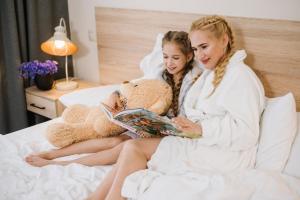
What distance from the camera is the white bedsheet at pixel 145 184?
1.32 meters

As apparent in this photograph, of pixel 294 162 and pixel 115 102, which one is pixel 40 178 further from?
pixel 294 162

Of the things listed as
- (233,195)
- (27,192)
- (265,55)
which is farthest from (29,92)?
(233,195)

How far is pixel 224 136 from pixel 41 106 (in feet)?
5.28

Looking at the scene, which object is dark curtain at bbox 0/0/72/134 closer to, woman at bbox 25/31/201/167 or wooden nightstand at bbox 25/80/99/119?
wooden nightstand at bbox 25/80/99/119

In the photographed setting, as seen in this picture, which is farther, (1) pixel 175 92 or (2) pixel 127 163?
(1) pixel 175 92

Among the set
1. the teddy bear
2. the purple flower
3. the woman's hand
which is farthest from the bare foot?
the purple flower

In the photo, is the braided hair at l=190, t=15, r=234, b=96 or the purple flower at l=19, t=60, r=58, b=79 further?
the purple flower at l=19, t=60, r=58, b=79

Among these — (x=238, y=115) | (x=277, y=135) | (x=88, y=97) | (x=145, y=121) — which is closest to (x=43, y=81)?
(x=88, y=97)

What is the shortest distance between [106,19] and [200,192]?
1697 mm

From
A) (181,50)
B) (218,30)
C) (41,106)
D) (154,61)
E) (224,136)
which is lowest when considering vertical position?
(41,106)

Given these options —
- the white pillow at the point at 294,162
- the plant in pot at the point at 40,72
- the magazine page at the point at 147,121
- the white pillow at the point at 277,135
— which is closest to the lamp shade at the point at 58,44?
the plant in pot at the point at 40,72

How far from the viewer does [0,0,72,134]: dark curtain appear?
261cm

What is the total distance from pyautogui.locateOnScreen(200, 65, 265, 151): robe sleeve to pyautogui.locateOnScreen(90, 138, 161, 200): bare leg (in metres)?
0.27

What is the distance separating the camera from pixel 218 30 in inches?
64.3
